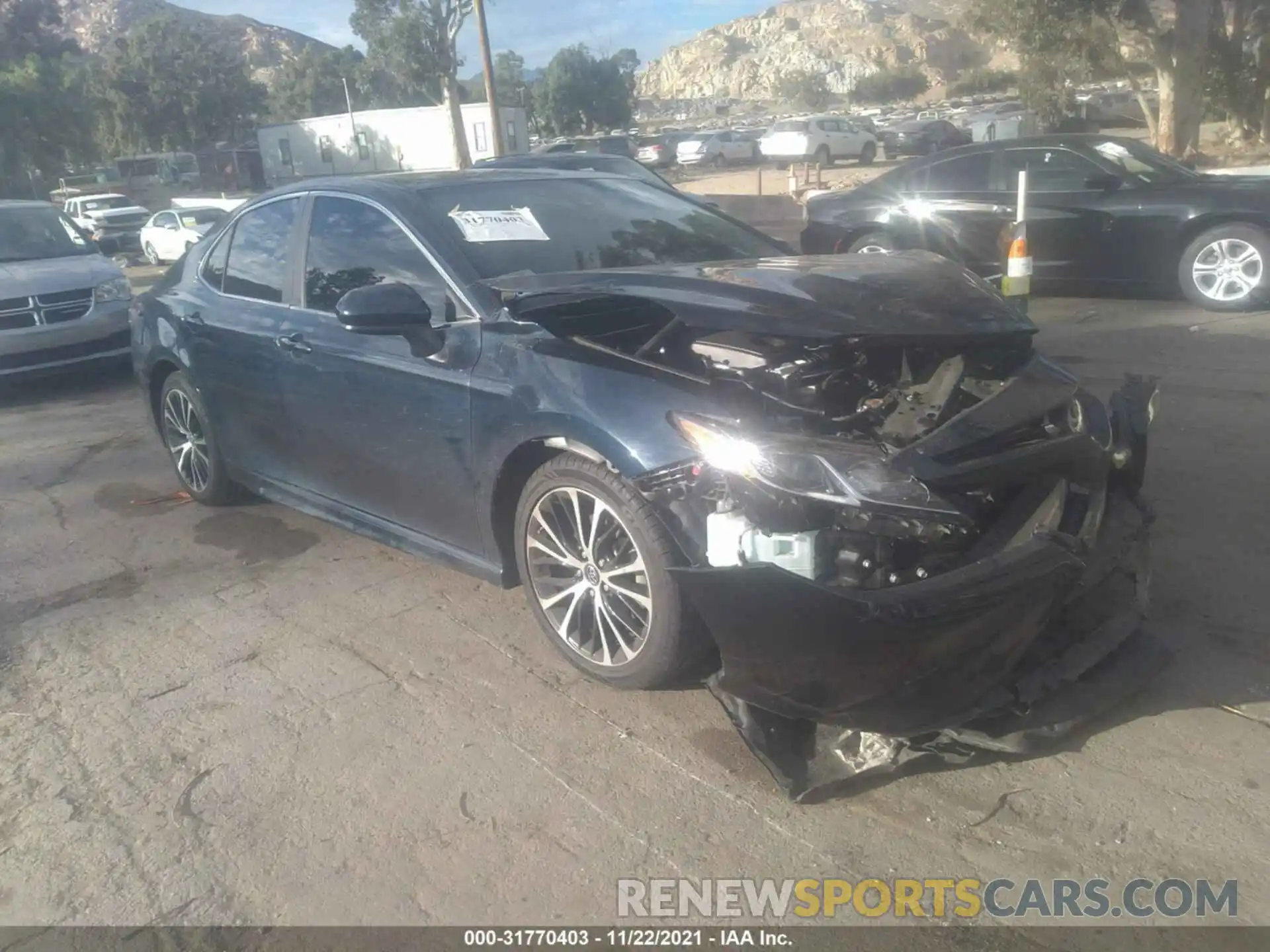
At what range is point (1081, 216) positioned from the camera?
932cm

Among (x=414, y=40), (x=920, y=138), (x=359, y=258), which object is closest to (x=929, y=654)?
(x=359, y=258)

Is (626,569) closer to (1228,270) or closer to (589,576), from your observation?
(589,576)

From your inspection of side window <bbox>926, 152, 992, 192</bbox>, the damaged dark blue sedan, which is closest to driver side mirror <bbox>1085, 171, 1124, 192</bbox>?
side window <bbox>926, 152, 992, 192</bbox>

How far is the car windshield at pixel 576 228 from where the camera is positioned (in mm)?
4012

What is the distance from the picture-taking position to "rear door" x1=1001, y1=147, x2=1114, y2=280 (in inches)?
365

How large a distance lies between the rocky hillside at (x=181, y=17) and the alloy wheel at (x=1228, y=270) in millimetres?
165437

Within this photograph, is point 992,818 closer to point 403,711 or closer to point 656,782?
point 656,782

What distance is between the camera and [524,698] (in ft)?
11.7

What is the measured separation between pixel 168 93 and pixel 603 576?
6982 centimetres

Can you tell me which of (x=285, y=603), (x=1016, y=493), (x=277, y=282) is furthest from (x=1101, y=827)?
(x=277, y=282)

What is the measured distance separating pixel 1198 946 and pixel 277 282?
4214 mm

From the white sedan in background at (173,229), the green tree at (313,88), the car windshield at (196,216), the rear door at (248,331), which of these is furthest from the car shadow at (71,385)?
the green tree at (313,88)

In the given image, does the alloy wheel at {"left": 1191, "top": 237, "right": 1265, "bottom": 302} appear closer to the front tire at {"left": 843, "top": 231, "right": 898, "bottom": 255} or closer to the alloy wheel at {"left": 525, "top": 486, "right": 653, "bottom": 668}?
the front tire at {"left": 843, "top": 231, "right": 898, "bottom": 255}

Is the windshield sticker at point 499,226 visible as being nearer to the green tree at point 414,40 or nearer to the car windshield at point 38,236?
the car windshield at point 38,236
